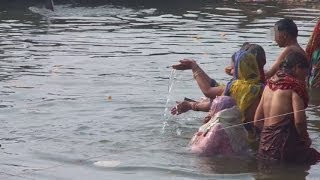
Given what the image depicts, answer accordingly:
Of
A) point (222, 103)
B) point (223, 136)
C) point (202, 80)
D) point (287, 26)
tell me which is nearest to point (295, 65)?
point (222, 103)

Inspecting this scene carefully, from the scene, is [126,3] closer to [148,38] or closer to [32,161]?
[148,38]

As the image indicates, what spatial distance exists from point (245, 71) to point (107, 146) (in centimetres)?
177

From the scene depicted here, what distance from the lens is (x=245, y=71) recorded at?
6.88 m

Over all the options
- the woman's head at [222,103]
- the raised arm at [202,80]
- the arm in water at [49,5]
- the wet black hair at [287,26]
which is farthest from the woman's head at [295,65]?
the arm in water at [49,5]

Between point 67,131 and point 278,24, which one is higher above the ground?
point 278,24

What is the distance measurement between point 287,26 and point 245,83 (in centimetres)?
137

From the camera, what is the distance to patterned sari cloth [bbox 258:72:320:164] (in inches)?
246

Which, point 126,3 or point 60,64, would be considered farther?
point 126,3

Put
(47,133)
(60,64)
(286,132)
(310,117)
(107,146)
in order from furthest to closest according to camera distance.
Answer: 1. (60,64)
2. (310,117)
3. (47,133)
4. (107,146)
5. (286,132)

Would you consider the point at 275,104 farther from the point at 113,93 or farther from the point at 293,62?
the point at 113,93

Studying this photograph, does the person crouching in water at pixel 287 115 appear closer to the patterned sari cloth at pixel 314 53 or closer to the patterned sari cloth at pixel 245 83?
the patterned sari cloth at pixel 245 83

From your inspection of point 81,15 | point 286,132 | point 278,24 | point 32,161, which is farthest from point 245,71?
point 81,15

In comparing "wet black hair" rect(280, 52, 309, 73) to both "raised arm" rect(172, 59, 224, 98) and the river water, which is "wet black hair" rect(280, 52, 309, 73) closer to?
the river water

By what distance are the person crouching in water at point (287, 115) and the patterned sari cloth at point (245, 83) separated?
0.33 m
